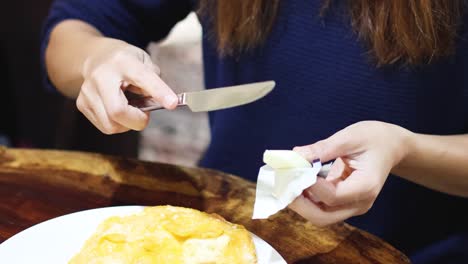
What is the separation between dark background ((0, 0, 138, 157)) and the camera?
2324 mm

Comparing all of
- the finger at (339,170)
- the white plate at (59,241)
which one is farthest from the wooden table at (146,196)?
the finger at (339,170)

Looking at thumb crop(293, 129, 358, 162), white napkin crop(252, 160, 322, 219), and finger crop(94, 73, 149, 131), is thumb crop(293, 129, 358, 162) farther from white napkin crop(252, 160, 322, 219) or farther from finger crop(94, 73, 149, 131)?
finger crop(94, 73, 149, 131)

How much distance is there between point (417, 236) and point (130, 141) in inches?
58.6

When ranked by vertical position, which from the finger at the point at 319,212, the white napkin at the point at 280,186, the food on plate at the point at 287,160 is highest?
the food on plate at the point at 287,160

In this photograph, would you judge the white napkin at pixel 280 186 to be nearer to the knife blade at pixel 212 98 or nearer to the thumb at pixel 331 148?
the thumb at pixel 331 148

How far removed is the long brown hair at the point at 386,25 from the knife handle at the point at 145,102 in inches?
10.4

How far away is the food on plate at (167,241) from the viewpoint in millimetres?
820

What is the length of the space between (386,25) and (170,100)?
1.39ft

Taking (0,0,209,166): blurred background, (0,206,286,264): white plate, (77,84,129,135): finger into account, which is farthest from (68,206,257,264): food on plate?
(0,0,209,166): blurred background

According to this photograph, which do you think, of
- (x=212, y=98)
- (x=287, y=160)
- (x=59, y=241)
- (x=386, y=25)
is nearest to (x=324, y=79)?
(x=386, y=25)

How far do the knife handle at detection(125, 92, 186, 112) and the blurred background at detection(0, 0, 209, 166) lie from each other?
51.7 inches

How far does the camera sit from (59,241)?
88 cm

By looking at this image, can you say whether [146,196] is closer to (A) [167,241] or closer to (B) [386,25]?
(A) [167,241]

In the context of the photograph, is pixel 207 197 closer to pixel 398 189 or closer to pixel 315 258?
pixel 315 258
